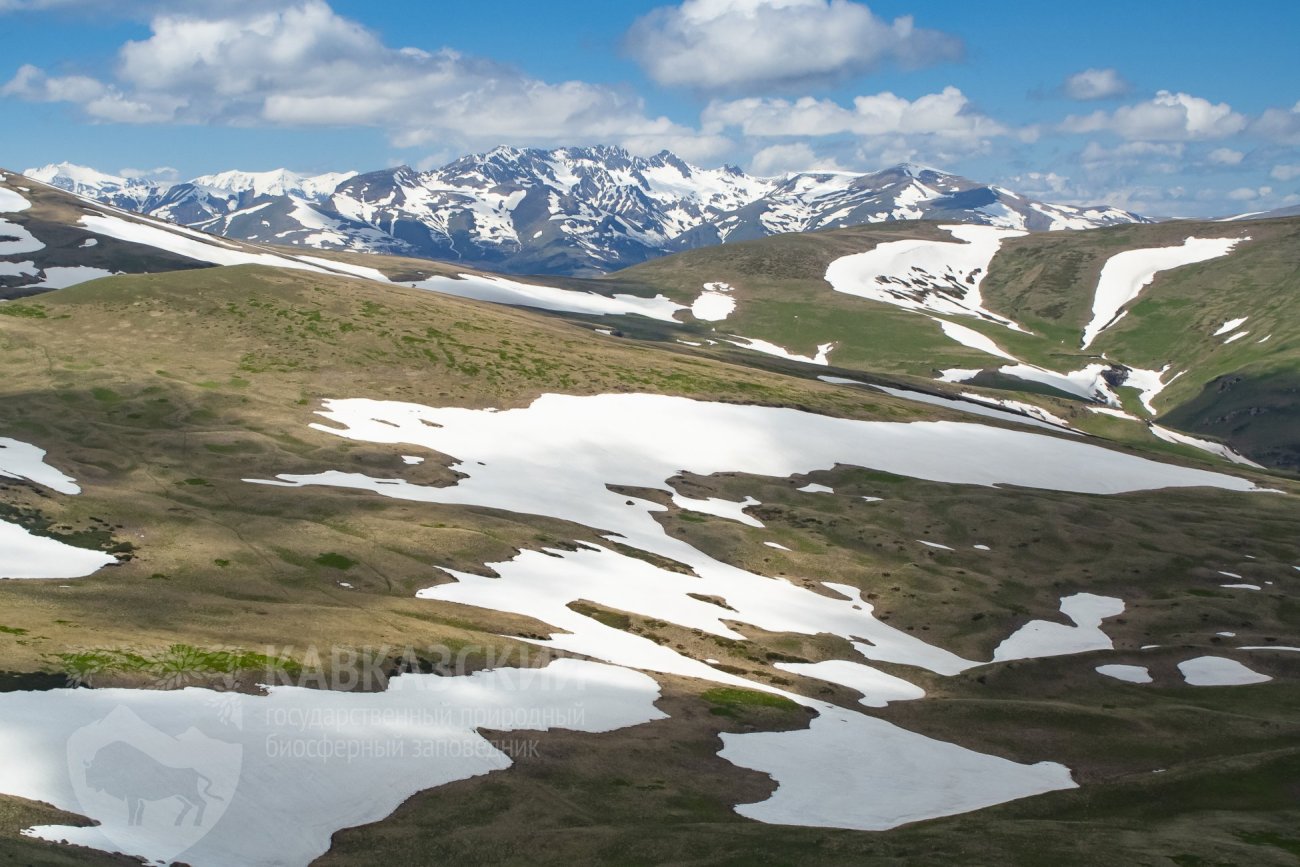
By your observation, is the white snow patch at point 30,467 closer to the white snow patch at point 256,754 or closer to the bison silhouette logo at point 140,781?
the white snow patch at point 256,754

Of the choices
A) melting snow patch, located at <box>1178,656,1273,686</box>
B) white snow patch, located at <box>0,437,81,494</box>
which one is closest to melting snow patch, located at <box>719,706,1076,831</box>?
melting snow patch, located at <box>1178,656,1273,686</box>

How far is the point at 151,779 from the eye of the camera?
1468 inches

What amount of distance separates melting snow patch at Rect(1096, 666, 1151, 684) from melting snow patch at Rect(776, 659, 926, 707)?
1568 centimetres

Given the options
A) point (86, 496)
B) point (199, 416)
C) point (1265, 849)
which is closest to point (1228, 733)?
point (1265, 849)

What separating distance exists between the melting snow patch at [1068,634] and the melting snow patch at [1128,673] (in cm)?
371

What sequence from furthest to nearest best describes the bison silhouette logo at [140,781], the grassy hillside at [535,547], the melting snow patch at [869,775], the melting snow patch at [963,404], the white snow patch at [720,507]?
the melting snow patch at [963,404], the white snow patch at [720,507], the melting snow patch at [869,775], the grassy hillside at [535,547], the bison silhouette logo at [140,781]

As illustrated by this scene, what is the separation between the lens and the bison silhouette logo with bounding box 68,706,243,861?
114 ft

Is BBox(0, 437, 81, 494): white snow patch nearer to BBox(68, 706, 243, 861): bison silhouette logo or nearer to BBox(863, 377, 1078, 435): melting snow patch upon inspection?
BBox(68, 706, 243, 861): bison silhouette logo

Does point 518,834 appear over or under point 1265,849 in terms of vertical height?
under

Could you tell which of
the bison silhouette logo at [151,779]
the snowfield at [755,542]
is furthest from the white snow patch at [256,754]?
the snowfield at [755,542]

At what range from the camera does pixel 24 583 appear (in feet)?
184

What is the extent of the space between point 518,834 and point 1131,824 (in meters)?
25.1

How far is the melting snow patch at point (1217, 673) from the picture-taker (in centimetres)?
7750

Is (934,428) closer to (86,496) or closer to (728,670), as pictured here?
(728,670)
